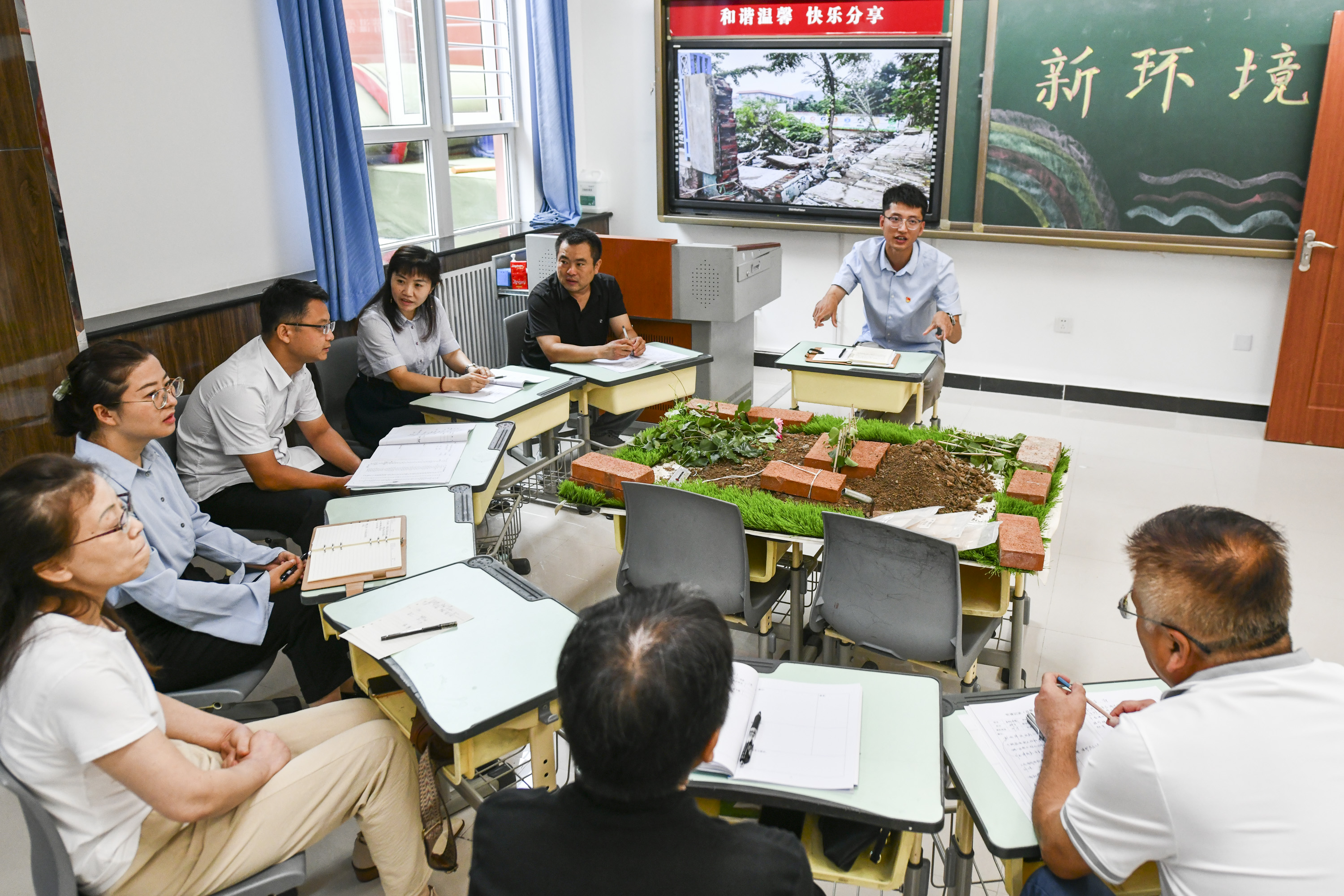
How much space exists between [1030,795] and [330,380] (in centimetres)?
321

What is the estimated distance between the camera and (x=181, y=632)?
92.0 inches

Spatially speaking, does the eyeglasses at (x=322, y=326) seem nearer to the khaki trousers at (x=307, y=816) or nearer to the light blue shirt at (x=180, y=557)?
the light blue shirt at (x=180, y=557)

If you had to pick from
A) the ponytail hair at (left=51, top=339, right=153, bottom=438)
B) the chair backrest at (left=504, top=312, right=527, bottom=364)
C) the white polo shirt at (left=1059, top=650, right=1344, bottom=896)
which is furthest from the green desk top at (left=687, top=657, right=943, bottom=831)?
the chair backrest at (left=504, top=312, right=527, bottom=364)

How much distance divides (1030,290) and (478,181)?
3638mm

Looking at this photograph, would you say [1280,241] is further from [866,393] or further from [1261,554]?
[1261,554]

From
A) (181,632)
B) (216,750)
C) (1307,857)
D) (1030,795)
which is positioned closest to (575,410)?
(181,632)

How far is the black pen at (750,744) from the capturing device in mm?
1611

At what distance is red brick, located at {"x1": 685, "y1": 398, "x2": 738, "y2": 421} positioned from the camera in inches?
135

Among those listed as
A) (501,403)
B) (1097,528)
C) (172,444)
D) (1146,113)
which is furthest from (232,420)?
(1146,113)

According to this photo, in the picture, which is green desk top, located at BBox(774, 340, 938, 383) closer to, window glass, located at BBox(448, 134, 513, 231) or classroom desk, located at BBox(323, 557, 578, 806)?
classroom desk, located at BBox(323, 557, 578, 806)

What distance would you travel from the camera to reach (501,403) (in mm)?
3664

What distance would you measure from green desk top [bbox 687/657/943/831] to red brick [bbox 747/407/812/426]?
161cm

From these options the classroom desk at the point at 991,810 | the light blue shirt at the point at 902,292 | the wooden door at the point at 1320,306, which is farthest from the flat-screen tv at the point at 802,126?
the classroom desk at the point at 991,810

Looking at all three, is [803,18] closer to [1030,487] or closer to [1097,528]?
[1097,528]
